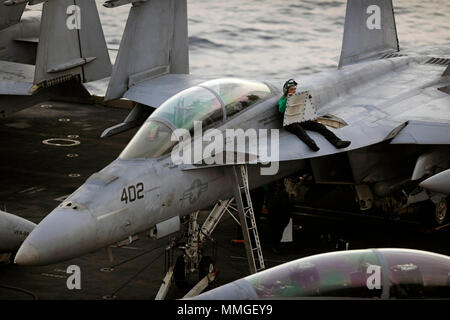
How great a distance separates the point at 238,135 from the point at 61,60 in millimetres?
7026

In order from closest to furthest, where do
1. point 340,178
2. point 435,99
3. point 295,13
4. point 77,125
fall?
point 340,178 < point 435,99 < point 77,125 < point 295,13

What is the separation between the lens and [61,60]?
21656 millimetres

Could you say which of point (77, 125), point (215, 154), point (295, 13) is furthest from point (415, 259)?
point (295, 13)

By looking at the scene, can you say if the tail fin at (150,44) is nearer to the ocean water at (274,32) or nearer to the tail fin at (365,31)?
the tail fin at (365,31)

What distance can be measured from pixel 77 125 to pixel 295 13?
73.8ft

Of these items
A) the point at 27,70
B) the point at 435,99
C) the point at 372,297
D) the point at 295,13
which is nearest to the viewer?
the point at 372,297

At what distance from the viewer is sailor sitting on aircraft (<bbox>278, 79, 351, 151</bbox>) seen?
54.4 feet

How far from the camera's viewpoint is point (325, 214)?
778 inches

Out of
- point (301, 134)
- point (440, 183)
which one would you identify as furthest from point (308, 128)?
point (440, 183)

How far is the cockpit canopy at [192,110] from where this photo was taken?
14.9 metres

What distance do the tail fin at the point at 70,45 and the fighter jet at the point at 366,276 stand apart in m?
11.9

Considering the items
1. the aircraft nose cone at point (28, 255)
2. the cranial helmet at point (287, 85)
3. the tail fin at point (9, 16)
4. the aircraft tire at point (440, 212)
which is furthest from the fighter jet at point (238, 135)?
the tail fin at point (9, 16)

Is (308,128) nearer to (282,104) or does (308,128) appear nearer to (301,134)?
(301,134)

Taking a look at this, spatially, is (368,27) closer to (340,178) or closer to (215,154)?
(340,178)
